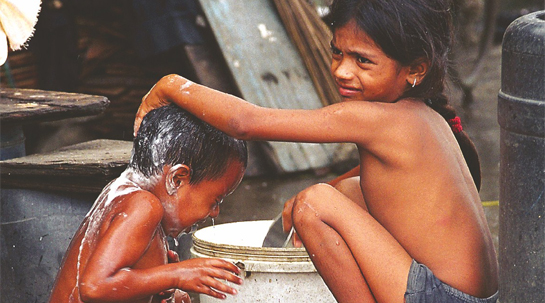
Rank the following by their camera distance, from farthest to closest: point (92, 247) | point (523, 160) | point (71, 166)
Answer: point (71, 166)
point (92, 247)
point (523, 160)

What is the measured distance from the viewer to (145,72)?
571 cm

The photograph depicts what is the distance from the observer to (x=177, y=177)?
2381 mm

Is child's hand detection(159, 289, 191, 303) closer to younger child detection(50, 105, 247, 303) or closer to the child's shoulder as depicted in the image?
younger child detection(50, 105, 247, 303)

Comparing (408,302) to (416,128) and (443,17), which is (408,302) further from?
(443,17)

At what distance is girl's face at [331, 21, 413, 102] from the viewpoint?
90.2 inches

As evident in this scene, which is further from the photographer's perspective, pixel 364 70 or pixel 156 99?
pixel 156 99

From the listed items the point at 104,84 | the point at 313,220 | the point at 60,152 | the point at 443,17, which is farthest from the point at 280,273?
the point at 104,84

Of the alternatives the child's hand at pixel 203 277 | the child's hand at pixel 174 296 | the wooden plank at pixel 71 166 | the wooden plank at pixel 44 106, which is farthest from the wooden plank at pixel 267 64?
the child's hand at pixel 203 277

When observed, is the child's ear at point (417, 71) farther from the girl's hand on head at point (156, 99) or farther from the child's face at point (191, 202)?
the girl's hand on head at point (156, 99)

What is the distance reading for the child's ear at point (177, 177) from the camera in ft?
7.75

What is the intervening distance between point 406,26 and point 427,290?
0.77 metres

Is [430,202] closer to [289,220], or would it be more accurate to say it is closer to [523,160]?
[523,160]

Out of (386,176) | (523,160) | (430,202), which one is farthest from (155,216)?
(523,160)

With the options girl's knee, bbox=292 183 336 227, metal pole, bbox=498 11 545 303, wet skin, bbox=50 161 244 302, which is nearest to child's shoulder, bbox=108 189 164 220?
wet skin, bbox=50 161 244 302
